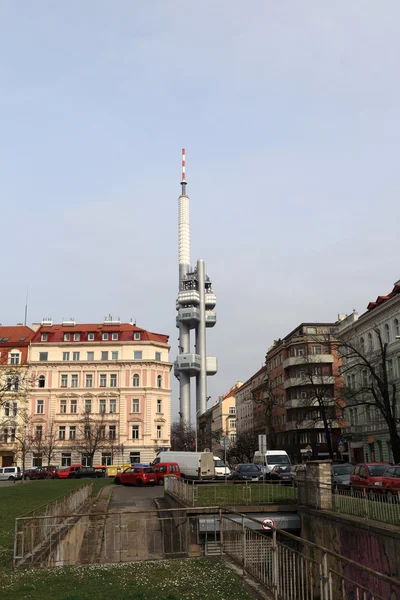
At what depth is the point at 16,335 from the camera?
84.8m

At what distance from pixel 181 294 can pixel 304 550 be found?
123 m

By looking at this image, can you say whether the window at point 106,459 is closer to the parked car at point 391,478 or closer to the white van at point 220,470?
the white van at point 220,470

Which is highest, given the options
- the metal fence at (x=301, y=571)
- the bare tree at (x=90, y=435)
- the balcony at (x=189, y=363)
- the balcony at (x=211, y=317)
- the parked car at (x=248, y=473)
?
the balcony at (x=211, y=317)

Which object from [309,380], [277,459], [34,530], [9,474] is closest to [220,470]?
[277,459]

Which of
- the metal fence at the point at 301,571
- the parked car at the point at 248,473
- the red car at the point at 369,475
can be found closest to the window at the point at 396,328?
the parked car at the point at 248,473

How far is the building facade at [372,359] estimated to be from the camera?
49906 millimetres

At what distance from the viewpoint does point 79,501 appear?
1069 inches

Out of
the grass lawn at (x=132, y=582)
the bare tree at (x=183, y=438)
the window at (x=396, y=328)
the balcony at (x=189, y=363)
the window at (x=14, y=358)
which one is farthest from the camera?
the balcony at (x=189, y=363)

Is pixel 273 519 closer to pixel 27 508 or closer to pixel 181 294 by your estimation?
pixel 27 508

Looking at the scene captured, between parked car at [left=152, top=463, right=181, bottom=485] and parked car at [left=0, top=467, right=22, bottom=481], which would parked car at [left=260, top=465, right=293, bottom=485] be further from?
parked car at [left=0, top=467, right=22, bottom=481]

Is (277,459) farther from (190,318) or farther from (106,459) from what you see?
(190,318)

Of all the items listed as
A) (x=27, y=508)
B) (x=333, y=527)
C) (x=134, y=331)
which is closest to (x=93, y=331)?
(x=134, y=331)

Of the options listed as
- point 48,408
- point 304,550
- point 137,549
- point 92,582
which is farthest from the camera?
point 48,408

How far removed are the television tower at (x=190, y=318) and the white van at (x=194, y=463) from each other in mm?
77622
